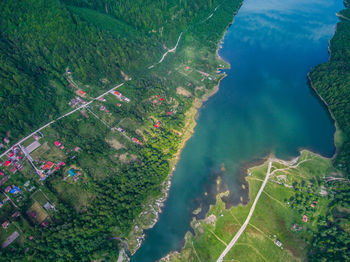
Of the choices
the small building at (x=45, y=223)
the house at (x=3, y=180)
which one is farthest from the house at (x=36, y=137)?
the small building at (x=45, y=223)

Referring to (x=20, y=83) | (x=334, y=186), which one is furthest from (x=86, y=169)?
(x=334, y=186)

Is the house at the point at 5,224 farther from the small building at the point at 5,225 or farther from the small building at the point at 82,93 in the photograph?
the small building at the point at 82,93

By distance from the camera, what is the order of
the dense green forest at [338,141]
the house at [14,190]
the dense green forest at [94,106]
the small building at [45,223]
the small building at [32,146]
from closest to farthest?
the dense green forest at [338,141] < the small building at [45,223] < the dense green forest at [94,106] < the house at [14,190] < the small building at [32,146]

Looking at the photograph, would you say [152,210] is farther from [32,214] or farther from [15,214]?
[15,214]

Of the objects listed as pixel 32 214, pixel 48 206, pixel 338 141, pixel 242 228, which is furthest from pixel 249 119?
pixel 32 214

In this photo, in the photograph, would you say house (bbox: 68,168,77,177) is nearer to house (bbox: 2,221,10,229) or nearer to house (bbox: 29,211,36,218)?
house (bbox: 29,211,36,218)

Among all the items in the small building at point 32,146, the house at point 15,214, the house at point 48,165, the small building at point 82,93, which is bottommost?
the house at point 15,214

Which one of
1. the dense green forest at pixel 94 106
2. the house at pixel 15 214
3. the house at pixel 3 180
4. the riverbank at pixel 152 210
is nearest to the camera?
the dense green forest at pixel 94 106
